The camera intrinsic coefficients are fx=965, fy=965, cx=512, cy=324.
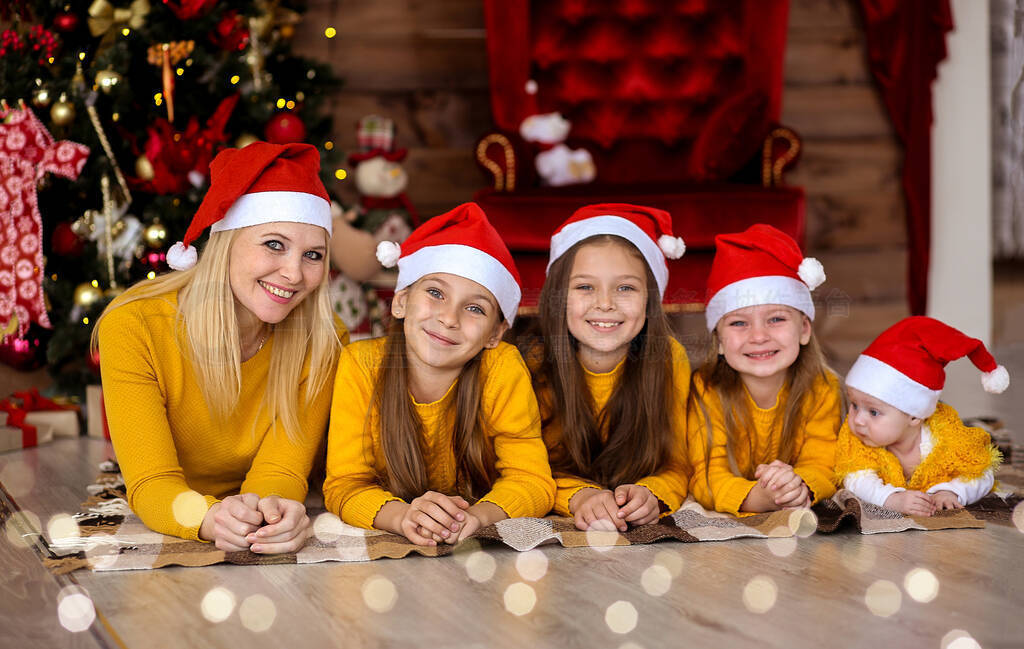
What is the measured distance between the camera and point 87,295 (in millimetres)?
2504

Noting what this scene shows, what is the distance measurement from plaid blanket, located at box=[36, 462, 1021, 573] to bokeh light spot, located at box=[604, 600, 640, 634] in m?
0.27

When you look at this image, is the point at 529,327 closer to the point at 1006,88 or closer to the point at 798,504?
the point at 798,504

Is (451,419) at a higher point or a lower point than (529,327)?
lower

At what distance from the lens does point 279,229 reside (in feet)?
5.30

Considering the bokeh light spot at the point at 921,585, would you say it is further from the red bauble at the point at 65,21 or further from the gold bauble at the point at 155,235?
the red bauble at the point at 65,21

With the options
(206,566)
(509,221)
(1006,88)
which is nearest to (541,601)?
(206,566)

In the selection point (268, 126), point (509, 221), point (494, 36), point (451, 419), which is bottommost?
point (451, 419)

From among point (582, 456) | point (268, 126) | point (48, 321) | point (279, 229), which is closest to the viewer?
point (279, 229)

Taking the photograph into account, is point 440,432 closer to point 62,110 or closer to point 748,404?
point 748,404

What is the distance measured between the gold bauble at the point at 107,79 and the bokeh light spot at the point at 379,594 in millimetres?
1798

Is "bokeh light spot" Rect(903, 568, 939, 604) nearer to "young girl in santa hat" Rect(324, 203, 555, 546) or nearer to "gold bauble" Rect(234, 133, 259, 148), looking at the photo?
"young girl in santa hat" Rect(324, 203, 555, 546)

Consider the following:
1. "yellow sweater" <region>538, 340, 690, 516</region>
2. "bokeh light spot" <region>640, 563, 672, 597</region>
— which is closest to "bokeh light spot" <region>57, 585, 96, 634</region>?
"bokeh light spot" <region>640, 563, 672, 597</region>

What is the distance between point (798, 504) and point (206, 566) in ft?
3.14

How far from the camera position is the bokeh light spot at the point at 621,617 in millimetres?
1132
